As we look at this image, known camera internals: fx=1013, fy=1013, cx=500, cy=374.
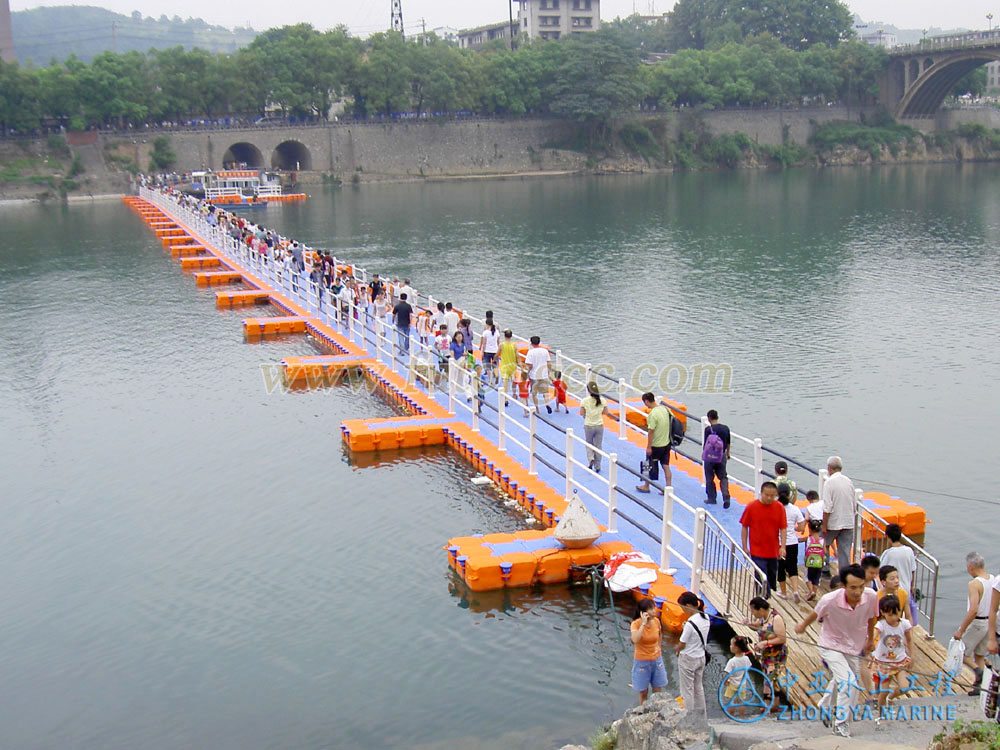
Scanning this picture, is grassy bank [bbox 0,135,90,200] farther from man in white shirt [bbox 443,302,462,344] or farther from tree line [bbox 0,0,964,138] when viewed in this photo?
man in white shirt [bbox 443,302,462,344]

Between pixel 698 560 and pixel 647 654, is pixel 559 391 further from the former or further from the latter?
pixel 647 654

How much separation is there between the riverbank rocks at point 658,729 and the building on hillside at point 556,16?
146 m

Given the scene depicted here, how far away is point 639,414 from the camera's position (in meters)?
20.1

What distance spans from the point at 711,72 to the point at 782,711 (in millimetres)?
116648

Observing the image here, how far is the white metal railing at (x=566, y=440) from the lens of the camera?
41.4 feet

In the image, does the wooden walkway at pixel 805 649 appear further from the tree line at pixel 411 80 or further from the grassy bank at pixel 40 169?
the tree line at pixel 411 80

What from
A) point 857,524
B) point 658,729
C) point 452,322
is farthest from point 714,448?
point 452,322

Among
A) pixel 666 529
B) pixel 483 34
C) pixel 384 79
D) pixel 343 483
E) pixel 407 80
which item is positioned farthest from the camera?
pixel 483 34

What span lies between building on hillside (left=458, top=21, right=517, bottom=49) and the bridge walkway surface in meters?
142

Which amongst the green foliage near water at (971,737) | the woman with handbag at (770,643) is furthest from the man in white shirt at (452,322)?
the green foliage near water at (971,737)

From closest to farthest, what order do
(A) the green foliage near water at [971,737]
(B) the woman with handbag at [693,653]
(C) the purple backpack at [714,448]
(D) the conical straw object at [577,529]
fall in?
(A) the green foliage near water at [971,737]
(B) the woman with handbag at [693,653]
(D) the conical straw object at [577,529]
(C) the purple backpack at [714,448]

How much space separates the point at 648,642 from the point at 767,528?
2.16m

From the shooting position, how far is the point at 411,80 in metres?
107

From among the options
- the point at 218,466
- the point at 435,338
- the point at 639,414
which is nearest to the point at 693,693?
the point at 639,414
